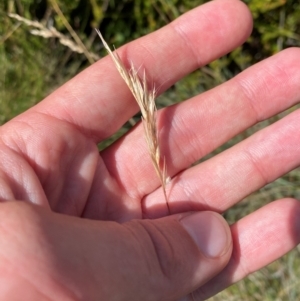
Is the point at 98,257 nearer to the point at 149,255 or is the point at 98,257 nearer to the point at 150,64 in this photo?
the point at 149,255

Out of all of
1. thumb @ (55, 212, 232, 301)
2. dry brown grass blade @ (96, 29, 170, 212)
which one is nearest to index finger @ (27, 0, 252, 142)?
dry brown grass blade @ (96, 29, 170, 212)

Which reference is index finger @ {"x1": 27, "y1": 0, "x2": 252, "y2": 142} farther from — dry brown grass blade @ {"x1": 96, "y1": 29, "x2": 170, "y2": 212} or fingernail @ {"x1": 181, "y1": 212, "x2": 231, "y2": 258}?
fingernail @ {"x1": 181, "y1": 212, "x2": 231, "y2": 258}

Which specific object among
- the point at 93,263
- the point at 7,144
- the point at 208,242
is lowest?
the point at 208,242

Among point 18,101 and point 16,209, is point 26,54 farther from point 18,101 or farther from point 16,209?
point 16,209

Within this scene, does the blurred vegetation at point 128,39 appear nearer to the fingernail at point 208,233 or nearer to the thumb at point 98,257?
the fingernail at point 208,233

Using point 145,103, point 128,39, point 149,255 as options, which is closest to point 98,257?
point 149,255

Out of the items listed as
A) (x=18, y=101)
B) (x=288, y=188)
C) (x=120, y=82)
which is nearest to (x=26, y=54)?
(x=18, y=101)
